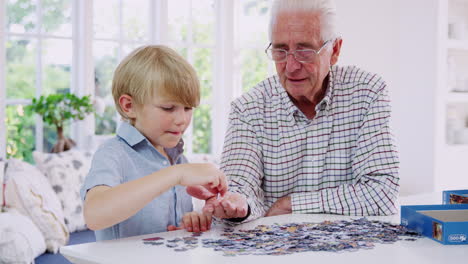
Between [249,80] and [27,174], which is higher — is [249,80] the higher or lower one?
the higher one

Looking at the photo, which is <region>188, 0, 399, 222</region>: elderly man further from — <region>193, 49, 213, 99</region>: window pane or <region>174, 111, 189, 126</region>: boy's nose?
<region>193, 49, 213, 99</region>: window pane

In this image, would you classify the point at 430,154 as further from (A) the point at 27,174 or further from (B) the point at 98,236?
(B) the point at 98,236

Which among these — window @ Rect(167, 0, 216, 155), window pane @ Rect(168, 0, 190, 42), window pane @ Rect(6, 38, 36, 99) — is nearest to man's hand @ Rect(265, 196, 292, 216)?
window pane @ Rect(6, 38, 36, 99)

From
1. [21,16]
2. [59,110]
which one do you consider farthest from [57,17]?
[59,110]

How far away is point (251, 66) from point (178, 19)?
3.04ft

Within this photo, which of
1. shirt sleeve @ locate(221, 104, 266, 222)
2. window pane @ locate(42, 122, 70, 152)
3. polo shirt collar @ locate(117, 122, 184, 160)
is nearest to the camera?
polo shirt collar @ locate(117, 122, 184, 160)

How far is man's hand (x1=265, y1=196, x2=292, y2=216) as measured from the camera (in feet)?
6.47

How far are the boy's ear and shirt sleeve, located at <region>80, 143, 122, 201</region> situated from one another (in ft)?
0.47

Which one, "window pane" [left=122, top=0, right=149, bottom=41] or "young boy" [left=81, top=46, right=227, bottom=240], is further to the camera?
"window pane" [left=122, top=0, right=149, bottom=41]

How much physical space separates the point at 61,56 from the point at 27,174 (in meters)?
1.61

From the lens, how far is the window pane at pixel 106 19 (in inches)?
202

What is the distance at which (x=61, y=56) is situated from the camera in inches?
195

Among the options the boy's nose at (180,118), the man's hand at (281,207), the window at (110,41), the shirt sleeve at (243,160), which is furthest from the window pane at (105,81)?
the boy's nose at (180,118)

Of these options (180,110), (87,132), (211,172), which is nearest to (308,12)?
(180,110)
